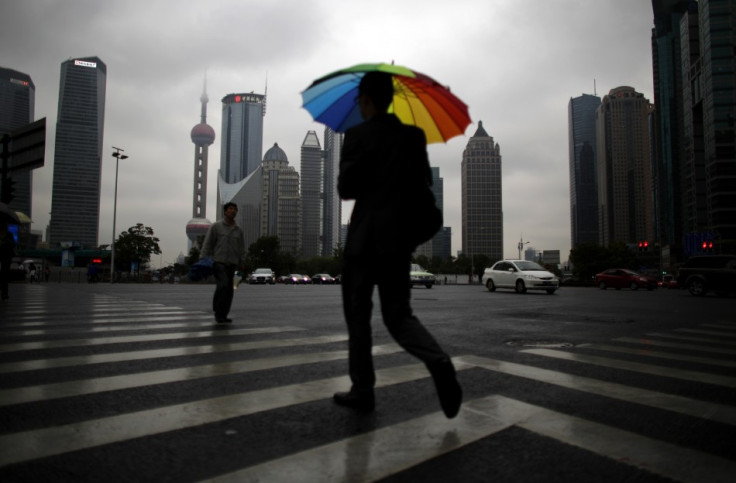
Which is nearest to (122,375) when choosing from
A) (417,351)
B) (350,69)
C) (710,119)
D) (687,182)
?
(417,351)

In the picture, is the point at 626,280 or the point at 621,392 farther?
the point at 626,280

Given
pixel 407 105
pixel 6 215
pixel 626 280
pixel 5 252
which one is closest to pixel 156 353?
pixel 407 105

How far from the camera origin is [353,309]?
8.62 feet

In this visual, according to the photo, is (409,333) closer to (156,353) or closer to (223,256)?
(156,353)

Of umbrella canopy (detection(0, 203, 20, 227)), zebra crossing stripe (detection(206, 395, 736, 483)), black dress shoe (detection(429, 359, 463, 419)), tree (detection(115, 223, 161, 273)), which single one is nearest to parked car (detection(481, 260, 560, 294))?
zebra crossing stripe (detection(206, 395, 736, 483))

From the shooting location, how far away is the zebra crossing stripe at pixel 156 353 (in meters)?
3.74

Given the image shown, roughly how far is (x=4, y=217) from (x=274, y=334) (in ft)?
66.3

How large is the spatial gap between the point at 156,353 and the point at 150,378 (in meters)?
1.08

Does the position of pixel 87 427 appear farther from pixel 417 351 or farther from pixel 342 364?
pixel 342 364

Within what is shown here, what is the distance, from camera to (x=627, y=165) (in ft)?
609

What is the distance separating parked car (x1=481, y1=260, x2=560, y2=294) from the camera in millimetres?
19766

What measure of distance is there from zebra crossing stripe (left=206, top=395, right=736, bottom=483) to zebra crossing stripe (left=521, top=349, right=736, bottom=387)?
5.58ft

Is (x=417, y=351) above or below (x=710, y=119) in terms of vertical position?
below

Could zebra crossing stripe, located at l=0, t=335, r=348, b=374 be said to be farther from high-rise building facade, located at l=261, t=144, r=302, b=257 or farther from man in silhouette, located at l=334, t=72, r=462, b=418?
high-rise building facade, located at l=261, t=144, r=302, b=257
